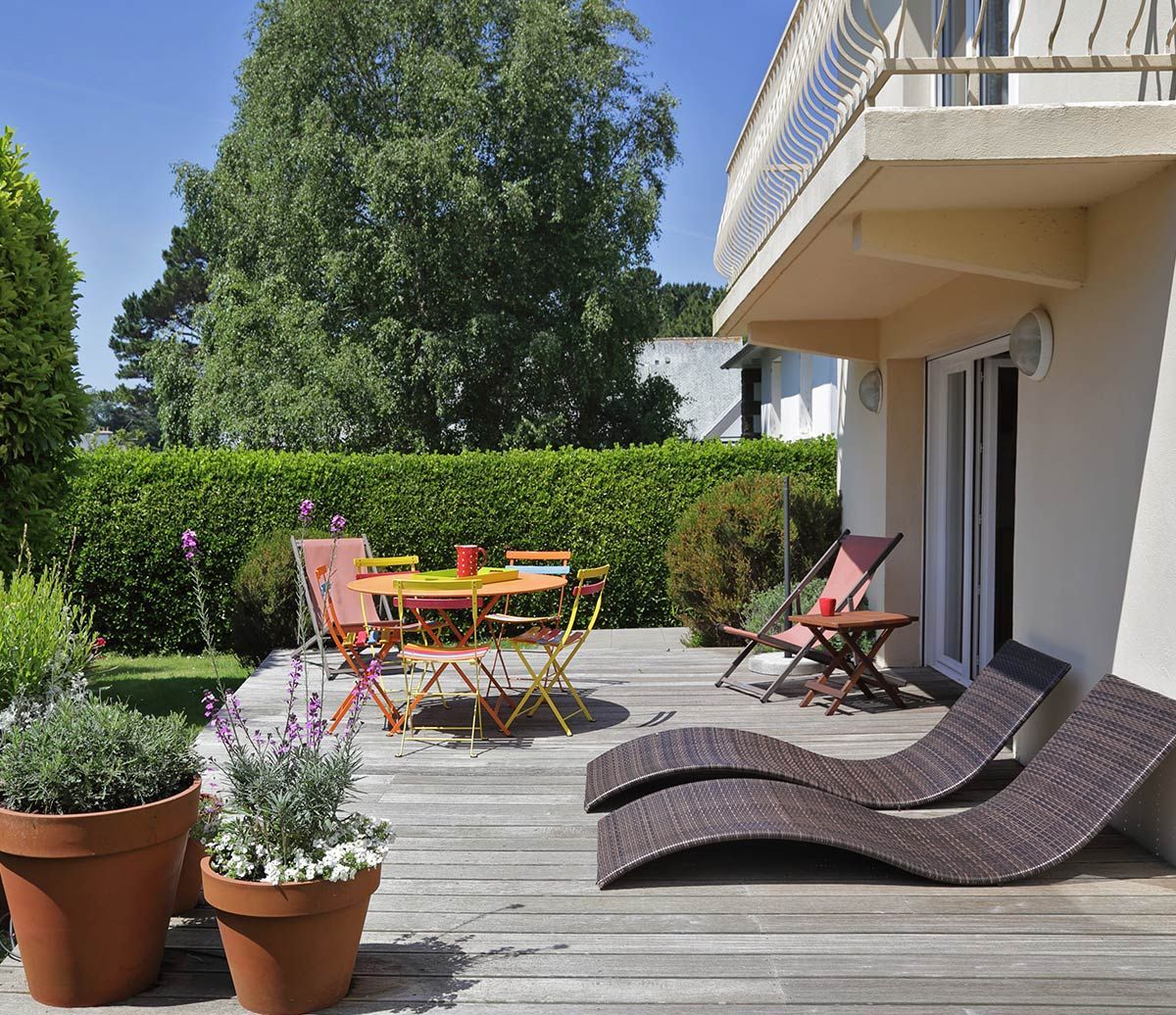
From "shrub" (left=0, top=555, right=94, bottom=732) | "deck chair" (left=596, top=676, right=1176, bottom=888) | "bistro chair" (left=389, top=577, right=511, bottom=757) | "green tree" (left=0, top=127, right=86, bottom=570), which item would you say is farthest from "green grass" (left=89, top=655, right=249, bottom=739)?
"deck chair" (left=596, top=676, right=1176, bottom=888)

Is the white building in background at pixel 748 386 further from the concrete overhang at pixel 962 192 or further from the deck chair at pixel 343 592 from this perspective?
the concrete overhang at pixel 962 192

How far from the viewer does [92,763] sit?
2.98 m

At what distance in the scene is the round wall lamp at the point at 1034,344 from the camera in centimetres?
524

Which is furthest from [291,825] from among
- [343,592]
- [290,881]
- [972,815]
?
[343,592]

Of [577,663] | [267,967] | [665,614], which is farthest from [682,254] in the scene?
[267,967]

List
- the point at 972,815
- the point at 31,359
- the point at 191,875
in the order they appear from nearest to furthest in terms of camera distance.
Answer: the point at 191,875 → the point at 972,815 → the point at 31,359

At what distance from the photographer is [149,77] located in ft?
61.2

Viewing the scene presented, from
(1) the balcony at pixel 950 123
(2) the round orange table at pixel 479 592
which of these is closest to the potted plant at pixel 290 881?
(2) the round orange table at pixel 479 592

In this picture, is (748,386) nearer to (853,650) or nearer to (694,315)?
(853,650)

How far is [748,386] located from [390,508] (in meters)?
18.4

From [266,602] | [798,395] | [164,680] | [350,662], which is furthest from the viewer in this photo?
[798,395]

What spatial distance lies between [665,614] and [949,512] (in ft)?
13.3

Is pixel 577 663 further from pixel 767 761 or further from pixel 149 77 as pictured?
pixel 149 77

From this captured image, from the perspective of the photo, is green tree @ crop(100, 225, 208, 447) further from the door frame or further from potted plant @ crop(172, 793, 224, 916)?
potted plant @ crop(172, 793, 224, 916)
